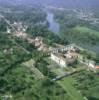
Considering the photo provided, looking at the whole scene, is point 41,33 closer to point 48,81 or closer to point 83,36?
point 83,36

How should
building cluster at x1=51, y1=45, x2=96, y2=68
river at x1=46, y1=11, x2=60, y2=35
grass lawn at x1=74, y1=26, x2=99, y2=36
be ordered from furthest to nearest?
river at x1=46, y1=11, x2=60, y2=35 < grass lawn at x1=74, y1=26, x2=99, y2=36 < building cluster at x1=51, y1=45, x2=96, y2=68

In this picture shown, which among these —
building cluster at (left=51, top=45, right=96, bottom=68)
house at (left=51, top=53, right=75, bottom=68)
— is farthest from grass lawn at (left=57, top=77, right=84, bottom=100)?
building cluster at (left=51, top=45, right=96, bottom=68)

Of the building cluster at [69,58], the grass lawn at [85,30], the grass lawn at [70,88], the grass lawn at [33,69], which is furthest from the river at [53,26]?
the grass lawn at [70,88]

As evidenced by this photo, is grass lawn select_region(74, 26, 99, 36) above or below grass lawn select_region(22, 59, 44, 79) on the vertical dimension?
below

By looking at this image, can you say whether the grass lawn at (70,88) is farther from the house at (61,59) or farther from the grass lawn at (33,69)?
the house at (61,59)

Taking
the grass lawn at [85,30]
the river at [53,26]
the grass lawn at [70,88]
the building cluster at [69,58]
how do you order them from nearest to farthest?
the grass lawn at [70,88] → the building cluster at [69,58] → the grass lawn at [85,30] → the river at [53,26]

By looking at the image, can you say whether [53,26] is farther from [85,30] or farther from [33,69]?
[33,69]

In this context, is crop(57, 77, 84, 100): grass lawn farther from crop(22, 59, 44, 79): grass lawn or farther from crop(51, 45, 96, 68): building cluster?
crop(51, 45, 96, 68): building cluster

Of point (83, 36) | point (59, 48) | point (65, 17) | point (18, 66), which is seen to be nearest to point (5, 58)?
point (18, 66)

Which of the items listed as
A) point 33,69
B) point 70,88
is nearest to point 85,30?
point 33,69
